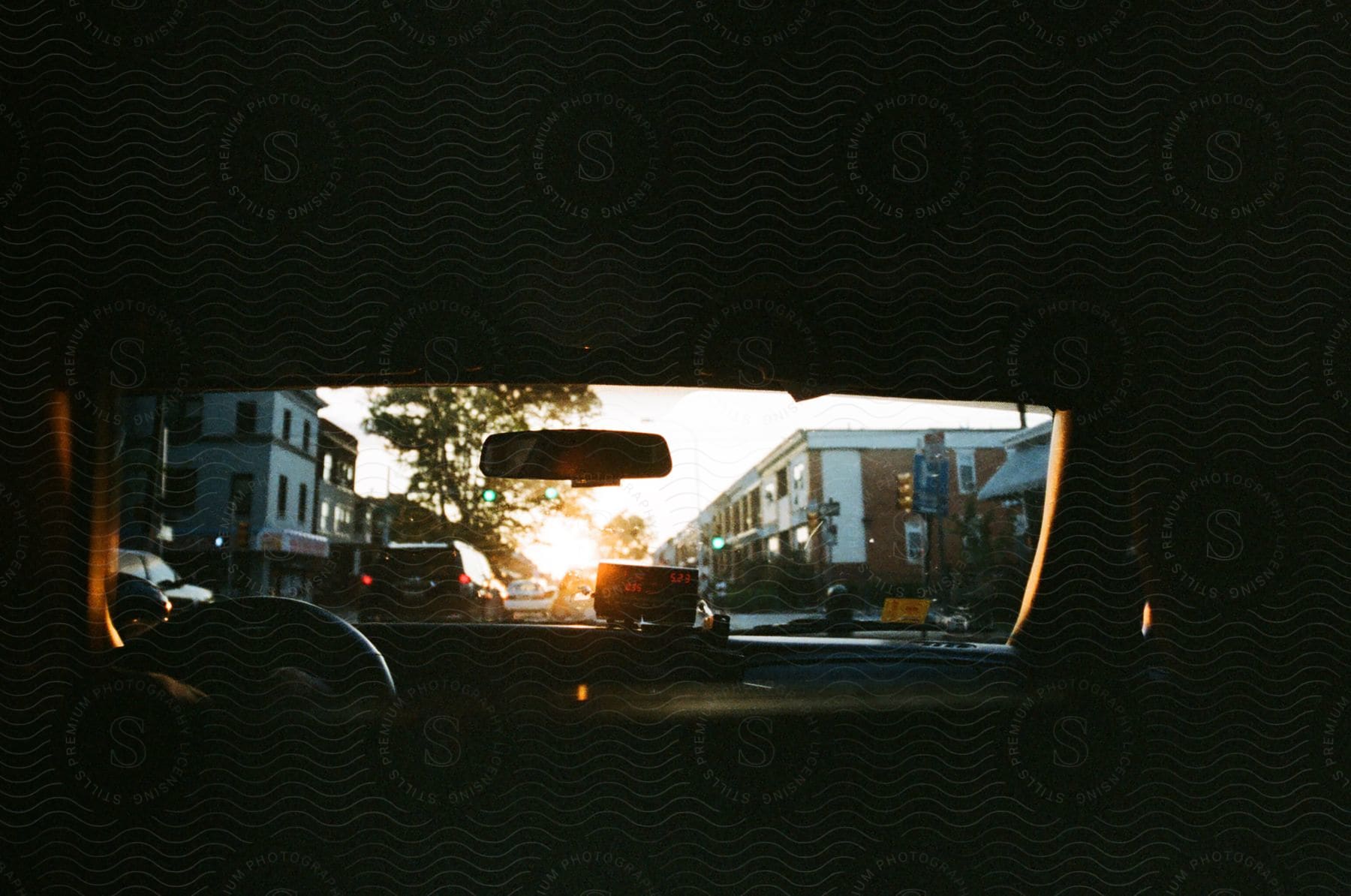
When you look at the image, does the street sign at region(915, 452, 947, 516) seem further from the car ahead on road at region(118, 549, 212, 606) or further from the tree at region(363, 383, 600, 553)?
the car ahead on road at region(118, 549, 212, 606)

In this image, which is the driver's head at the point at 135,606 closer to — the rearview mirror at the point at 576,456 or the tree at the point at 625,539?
the rearview mirror at the point at 576,456

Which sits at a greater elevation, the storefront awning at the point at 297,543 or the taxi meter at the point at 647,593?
the storefront awning at the point at 297,543

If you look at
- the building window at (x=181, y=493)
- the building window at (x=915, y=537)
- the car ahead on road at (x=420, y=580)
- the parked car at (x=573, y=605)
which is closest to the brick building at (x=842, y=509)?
the building window at (x=915, y=537)

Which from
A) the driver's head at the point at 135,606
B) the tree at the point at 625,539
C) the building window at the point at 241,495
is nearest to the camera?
the building window at the point at 241,495

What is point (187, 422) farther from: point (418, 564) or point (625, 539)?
point (625, 539)

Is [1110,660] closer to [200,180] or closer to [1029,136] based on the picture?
[1029,136]

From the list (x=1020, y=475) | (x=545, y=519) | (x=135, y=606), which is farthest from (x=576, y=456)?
(x=135, y=606)

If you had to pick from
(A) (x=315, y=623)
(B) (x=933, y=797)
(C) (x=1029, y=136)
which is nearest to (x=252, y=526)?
(A) (x=315, y=623)
